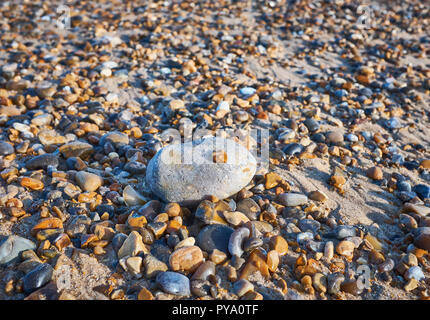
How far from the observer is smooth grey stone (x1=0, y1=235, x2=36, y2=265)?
7.28ft

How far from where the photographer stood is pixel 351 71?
529cm

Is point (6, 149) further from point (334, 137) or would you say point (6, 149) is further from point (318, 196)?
point (334, 137)

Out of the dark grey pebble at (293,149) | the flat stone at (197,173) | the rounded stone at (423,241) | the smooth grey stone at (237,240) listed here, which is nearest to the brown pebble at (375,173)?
the dark grey pebble at (293,149)

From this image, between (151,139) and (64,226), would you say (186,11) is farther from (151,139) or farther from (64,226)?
(64,226)

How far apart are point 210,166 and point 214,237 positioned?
0.60 meters

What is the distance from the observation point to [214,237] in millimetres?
2404

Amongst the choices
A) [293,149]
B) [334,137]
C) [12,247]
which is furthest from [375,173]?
[12,247]

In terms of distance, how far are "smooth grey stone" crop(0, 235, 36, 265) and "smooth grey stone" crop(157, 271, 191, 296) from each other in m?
0.96

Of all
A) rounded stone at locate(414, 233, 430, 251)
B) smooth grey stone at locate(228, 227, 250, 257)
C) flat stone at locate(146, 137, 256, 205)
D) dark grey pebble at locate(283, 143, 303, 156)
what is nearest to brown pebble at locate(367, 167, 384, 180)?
dark grey pebble at locate(283, 143, 303, 156)

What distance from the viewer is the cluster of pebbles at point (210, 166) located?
2229 millimetres

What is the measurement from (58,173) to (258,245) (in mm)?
1871

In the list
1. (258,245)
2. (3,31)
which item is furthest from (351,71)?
(3,31)

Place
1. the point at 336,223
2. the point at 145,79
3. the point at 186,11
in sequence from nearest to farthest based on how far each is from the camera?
the point at 336,223 < the point at 145,79 < the point at 186,11

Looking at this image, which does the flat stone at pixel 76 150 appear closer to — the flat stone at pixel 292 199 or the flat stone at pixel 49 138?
the flat stone at pixel 49 138
